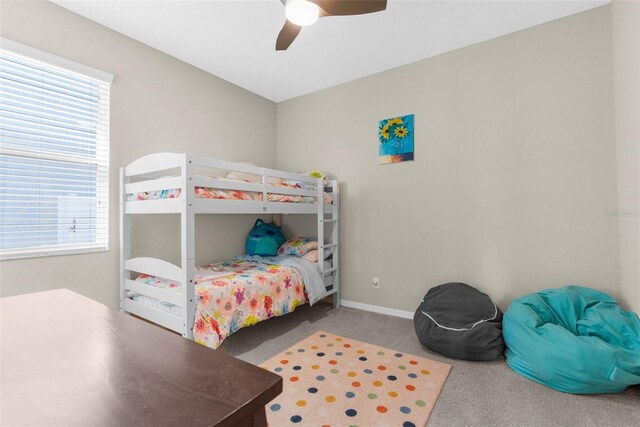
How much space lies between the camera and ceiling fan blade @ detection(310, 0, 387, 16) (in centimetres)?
162

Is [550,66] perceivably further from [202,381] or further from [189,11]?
[202,381]

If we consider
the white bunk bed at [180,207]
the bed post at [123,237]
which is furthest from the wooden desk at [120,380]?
the bed post at [123,237]

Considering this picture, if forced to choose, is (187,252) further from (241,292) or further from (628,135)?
(628,135)

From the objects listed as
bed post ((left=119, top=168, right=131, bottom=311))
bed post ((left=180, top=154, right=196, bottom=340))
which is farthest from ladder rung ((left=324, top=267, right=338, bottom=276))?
bed post ((left=119, top=168, right=131, bottom=311))

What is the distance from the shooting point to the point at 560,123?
239cm

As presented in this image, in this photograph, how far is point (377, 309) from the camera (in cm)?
325

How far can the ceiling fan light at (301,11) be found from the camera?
1.59 meters

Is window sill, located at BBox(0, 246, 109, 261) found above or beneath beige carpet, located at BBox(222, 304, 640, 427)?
above

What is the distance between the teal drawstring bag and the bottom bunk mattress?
0.59ft

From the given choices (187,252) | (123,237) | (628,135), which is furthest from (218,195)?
(628,135)

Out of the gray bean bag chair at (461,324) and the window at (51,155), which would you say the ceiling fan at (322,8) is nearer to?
the window at (51,155)

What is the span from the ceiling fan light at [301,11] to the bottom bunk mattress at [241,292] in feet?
5.80

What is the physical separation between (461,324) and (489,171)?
1317 millimetres

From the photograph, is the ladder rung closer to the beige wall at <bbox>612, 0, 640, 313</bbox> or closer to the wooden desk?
the beige wall at <bbox>612, 0, 640, 313</bbox>
